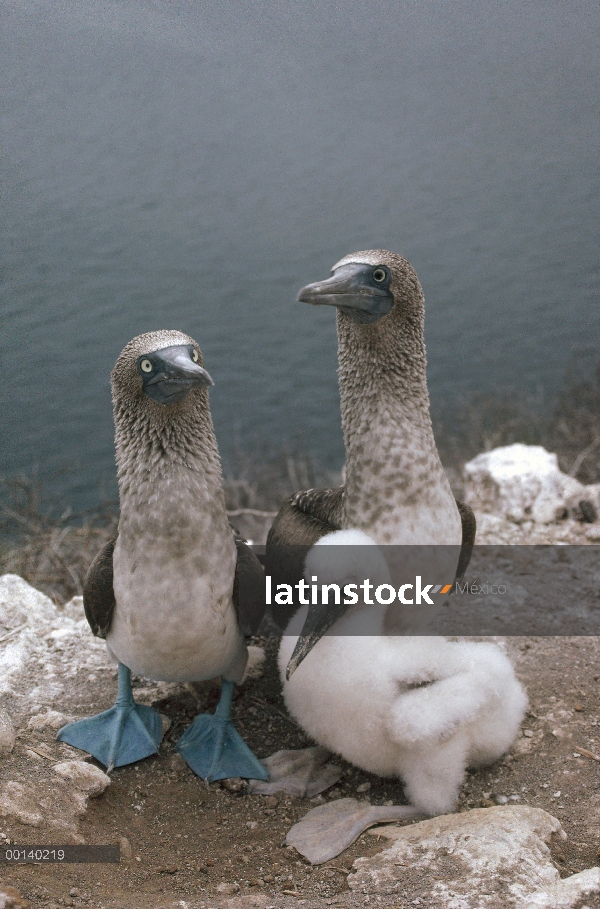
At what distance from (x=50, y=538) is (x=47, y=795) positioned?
2469mm

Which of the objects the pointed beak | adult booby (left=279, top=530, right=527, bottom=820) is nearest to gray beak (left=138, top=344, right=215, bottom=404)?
adult booby (left=279, top=530, right=527, bottom=820)

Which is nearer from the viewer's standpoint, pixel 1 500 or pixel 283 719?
pixel 283 719

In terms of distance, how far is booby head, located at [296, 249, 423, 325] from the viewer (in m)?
2.75

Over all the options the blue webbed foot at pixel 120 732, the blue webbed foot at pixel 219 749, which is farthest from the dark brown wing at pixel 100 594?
the blue webbed foot at pixel 219 749

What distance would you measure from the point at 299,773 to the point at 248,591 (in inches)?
28.0

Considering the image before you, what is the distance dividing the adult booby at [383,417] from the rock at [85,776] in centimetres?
79

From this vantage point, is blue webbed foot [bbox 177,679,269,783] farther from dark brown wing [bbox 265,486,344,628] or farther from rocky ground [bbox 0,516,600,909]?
dark brown wing [bbox 265,486,344,628]

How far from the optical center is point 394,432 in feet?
9.70

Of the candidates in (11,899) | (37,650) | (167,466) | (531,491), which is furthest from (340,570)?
(531,491)

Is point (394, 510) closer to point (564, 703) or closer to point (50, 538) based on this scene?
point (564, 703)

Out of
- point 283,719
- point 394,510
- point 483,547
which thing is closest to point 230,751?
point 283,719

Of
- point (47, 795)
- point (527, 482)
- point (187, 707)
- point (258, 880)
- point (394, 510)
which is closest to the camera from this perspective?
point (258, 880)

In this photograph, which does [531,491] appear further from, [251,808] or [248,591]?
[251,808]

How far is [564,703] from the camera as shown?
319cm
